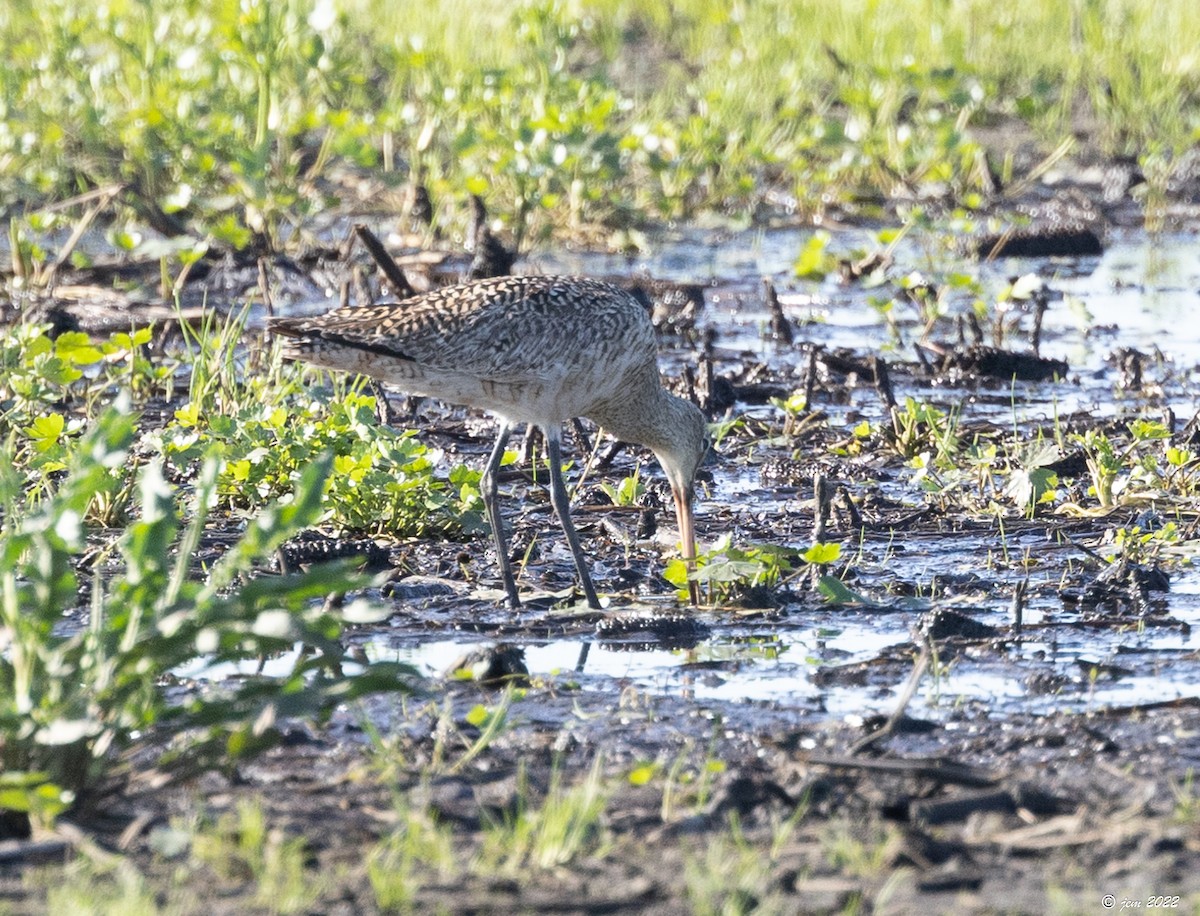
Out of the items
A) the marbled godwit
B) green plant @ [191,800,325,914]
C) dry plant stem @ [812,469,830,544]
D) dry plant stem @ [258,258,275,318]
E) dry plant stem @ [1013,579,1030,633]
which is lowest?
dry plant stem @ [1013,579,1030,633]

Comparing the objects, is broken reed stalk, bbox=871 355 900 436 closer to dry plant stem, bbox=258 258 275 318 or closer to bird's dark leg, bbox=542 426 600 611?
bird's dark leg, bbox=542 426 600 611

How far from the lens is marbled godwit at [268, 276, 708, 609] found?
222 inches

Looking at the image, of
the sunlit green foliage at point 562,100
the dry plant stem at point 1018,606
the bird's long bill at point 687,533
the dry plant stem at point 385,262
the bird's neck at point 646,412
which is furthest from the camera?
the sunlit green foliage at point 562,100

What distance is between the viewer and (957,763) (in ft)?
13.1

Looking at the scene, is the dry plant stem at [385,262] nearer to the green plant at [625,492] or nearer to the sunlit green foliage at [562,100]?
the sunlit green foliage at [562,100]

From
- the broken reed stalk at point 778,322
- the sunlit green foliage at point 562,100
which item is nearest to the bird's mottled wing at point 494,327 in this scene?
the broken reed stalk at point 778,322

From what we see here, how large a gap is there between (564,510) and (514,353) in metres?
0.52

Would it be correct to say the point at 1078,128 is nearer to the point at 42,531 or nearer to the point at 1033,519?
the point at 1033,519

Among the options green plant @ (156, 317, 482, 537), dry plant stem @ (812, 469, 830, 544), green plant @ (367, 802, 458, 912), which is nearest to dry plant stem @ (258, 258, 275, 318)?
green plant @ (156, 317, 482, 537)

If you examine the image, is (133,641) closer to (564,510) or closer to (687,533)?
(564,510)

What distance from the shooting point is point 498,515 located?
18.9 feet

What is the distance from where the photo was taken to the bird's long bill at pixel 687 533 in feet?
17.7

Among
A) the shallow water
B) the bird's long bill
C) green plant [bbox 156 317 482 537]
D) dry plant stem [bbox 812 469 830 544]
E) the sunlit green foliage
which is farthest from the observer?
the sunlit green foliage

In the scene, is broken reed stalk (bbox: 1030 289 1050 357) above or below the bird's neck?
below
